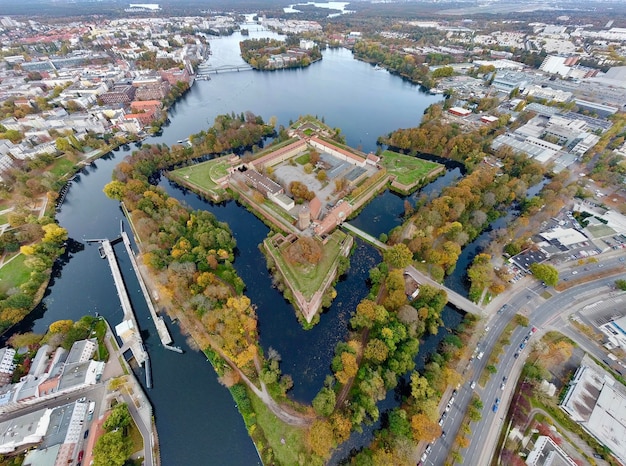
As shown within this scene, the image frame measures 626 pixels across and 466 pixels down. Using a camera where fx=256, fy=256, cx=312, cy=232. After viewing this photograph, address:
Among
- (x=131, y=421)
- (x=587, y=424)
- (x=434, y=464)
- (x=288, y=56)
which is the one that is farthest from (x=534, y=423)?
(x=288, y=56)

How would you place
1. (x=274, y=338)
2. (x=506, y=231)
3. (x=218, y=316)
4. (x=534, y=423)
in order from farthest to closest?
(x=506, y=231) < (x=274, y=338) < (x=218, y=316) < (x=534, y=423)

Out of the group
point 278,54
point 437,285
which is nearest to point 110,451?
point 437,285

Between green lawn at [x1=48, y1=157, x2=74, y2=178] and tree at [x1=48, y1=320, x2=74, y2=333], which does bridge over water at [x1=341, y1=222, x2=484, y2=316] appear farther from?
green lawn at [x1=48, y1=157, x2=74, y2=178]

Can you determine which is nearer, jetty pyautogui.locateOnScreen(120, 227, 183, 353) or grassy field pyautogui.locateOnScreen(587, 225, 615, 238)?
jetty pyautogui.locateOnScreen(120, 227, 183, 353)

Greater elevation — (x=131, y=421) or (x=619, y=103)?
(x=619, y=103)

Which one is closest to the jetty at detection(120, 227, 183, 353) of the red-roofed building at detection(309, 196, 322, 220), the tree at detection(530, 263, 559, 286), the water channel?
the water channel

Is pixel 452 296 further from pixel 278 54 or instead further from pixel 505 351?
pixel 278 54

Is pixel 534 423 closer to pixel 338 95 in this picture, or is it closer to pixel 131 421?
pixel 131 421
